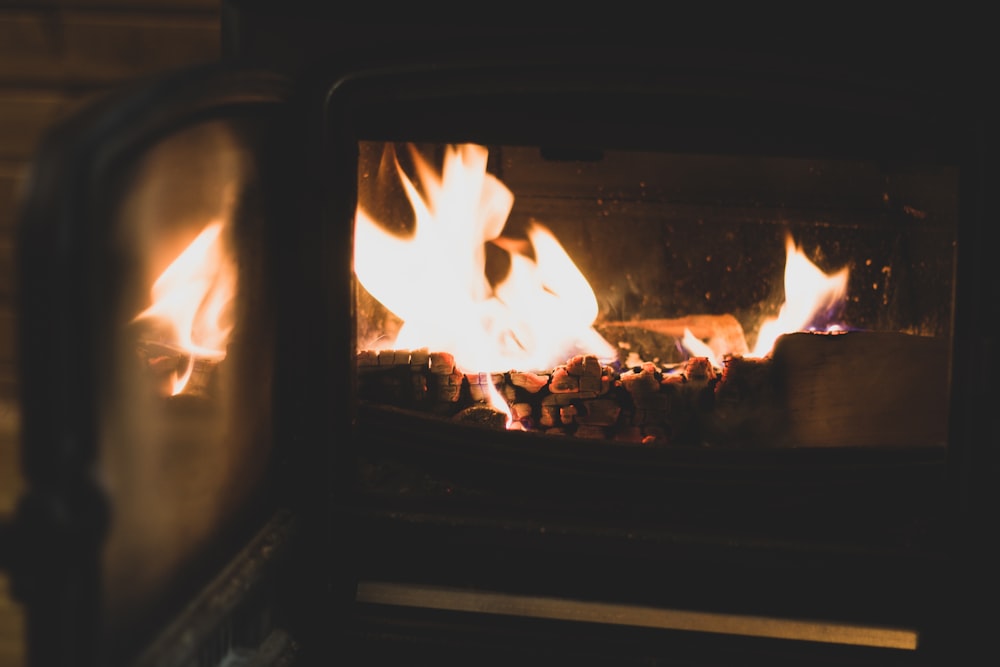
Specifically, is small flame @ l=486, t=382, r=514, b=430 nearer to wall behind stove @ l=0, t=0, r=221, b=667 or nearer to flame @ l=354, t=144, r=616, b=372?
flame @ l=354, t=144, r=616, b=372

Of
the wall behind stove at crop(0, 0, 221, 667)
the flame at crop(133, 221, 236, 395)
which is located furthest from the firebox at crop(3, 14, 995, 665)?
the wall behind stove at crop(0, 0, 221, 667)

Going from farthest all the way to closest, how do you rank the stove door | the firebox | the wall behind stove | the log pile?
the log pile
the wall behind stove
the firebox
the stove door

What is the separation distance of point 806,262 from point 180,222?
3.00 ft

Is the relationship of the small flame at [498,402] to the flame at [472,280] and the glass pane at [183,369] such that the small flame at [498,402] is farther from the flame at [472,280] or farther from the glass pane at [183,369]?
the glass pane at [183,369]

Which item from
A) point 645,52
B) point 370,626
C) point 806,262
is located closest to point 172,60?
point 645,52

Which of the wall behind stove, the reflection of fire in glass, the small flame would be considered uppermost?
the wall behind stove

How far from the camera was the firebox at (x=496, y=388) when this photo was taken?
74 centimetres

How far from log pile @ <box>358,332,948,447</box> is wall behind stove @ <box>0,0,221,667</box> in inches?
18.2

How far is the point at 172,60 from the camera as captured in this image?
0.96m

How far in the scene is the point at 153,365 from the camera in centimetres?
94

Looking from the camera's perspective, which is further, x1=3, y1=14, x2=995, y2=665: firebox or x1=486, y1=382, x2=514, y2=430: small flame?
x1=486, y1=382, x2=514, y2=430: small flame

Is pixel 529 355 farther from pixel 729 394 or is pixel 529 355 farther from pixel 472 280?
pixel 729 394

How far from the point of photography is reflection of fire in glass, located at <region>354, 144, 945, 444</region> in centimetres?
112

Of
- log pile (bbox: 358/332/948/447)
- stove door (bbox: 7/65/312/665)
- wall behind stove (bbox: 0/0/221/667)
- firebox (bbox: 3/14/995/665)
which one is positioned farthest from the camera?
log pile (bbox: 358/332/948/447)
